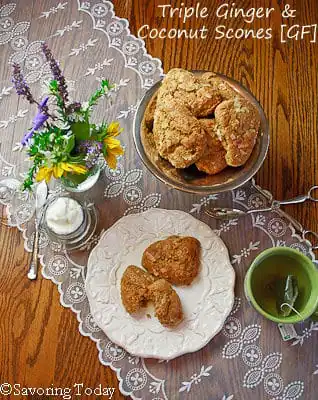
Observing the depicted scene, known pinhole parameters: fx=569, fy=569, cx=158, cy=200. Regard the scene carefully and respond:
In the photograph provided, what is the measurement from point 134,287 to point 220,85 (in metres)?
0.46

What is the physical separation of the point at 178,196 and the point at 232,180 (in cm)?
16

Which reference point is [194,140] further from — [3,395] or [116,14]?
[3,395]

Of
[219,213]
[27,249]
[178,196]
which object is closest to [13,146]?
[27,249]

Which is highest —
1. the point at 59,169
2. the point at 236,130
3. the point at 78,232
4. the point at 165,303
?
the point at 236,130

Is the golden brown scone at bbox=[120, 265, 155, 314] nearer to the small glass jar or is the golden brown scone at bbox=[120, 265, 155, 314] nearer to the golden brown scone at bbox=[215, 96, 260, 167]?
the small glass jar

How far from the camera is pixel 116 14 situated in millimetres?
1433

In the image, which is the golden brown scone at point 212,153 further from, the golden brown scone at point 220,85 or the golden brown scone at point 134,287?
the golden brown scone at point 134,287

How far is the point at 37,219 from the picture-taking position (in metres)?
1.29

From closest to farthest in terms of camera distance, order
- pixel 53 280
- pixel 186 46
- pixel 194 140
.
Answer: pixel 194 140 → pixel 53 280 → pixel 186 46

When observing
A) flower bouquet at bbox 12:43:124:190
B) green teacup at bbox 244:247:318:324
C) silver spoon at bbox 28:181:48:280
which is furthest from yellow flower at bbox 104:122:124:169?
green teacup at bbox 244:247:318:324

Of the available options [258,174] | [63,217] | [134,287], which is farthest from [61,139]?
[258,174]

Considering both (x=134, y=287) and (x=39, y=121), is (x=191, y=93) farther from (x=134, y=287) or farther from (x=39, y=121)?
(x=134, y=287)

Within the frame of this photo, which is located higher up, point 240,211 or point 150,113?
point 150,113

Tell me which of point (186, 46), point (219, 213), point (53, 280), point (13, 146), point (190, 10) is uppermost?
point (190, 10)
